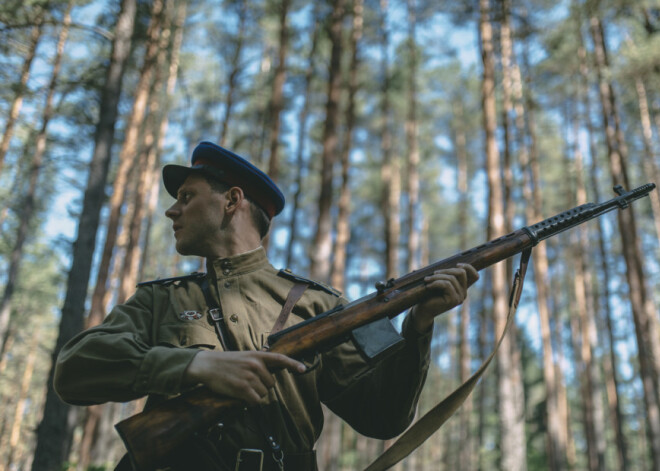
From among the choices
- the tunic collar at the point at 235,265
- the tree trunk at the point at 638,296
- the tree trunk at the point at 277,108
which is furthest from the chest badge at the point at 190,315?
the tree trunk at the point at 638,296

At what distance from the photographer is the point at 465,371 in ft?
61.0

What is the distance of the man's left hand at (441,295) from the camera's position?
6.86ft

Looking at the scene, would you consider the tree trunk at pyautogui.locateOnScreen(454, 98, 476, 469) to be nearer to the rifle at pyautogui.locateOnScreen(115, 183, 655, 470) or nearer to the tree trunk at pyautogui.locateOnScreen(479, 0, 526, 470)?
the tree trunk at pyautogui.locateOnScreen(479, 0, 526, 470)

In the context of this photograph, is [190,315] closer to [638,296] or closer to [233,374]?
[233,374]

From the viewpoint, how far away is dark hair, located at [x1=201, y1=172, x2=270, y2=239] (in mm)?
2365

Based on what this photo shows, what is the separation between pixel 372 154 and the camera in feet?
92.5

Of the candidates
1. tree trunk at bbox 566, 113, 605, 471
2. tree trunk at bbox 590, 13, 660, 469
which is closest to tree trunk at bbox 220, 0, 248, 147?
tree trunk at bbox 590, 13, 660, 469

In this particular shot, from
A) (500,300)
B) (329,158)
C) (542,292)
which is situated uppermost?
(329,158)

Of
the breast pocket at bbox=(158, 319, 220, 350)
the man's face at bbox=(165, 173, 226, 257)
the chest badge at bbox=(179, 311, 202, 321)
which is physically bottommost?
the breast pocket at bbox=(158, 319, 220, 350)

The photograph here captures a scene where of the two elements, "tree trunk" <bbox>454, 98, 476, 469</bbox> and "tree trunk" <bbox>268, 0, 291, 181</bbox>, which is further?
"tree trunk" <bbox>454, 98, 476, 469</bbox>

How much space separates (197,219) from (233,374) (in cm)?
82

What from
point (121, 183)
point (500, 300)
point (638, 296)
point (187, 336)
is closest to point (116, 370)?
point (187, 336)

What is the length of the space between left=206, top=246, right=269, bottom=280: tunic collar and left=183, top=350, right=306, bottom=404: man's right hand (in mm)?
529

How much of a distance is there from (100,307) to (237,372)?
1081 cm
